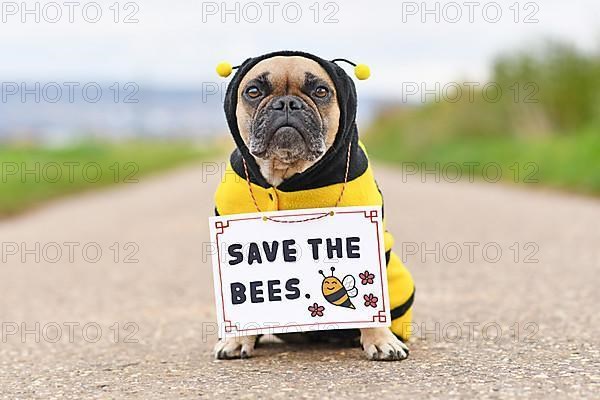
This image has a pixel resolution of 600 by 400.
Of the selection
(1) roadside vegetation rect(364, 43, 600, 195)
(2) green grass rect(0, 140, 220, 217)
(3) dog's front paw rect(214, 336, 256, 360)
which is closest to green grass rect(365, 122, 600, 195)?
(1) roadside vegetation rect(364, 43, 600, 195)

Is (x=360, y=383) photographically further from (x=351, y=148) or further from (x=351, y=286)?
(x=351, y=148)

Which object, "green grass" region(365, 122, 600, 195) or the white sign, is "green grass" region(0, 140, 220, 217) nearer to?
"green grass" region(365, 122, 600, 195)

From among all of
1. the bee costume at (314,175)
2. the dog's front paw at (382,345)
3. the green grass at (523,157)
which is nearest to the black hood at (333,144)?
the bee costume at (314,175)

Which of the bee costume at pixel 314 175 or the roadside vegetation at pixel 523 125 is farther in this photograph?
the roadside vegetation at pixel 523 125

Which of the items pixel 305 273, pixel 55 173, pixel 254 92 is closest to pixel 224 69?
pixel 254 92

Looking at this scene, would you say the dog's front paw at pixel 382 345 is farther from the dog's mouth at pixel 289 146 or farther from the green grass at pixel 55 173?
the green grass at pixel 55 173
